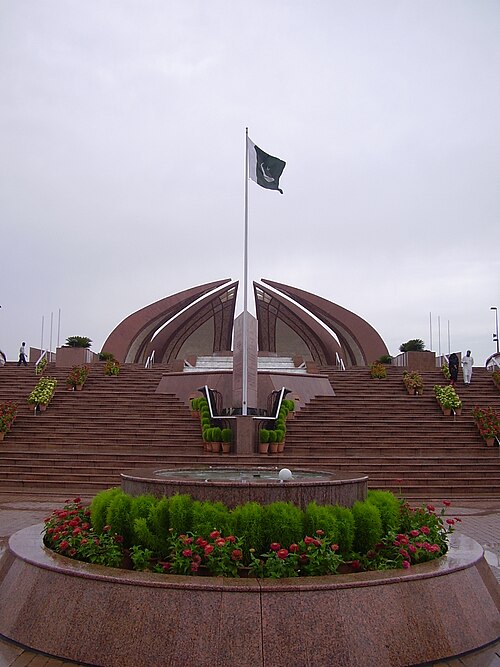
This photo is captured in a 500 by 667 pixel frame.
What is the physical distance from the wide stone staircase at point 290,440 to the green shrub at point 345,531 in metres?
5.61

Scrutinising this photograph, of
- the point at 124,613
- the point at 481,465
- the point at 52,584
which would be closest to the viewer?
the point at 124,613

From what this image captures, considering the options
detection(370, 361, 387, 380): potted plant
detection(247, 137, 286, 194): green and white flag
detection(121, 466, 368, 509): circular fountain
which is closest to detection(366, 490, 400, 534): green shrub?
detection(121, 466, 368, 509): circular fountain

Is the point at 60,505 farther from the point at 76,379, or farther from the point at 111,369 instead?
the point at 111,369

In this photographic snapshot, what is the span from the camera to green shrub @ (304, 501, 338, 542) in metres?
3.91

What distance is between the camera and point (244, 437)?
1145 centimetres

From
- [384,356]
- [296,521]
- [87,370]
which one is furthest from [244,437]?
[384,356]

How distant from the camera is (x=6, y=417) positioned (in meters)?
12.6

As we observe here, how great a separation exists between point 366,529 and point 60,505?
5756 mm

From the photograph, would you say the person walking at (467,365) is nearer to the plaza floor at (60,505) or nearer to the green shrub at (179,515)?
the plaza floor at (60,505)

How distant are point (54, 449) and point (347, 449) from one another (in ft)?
18.2

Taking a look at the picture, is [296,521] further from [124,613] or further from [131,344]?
[131,344]

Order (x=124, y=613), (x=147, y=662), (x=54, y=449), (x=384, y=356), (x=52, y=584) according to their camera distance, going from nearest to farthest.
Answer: (x=147, y=662)
(x=124, y=613)
(x=52, y=584)
(x=54, y=449)
(x=384, y=356)

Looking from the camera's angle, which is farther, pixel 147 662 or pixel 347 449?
pixel 347 449

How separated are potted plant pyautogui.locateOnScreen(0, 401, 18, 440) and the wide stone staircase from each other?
0.58 ft
